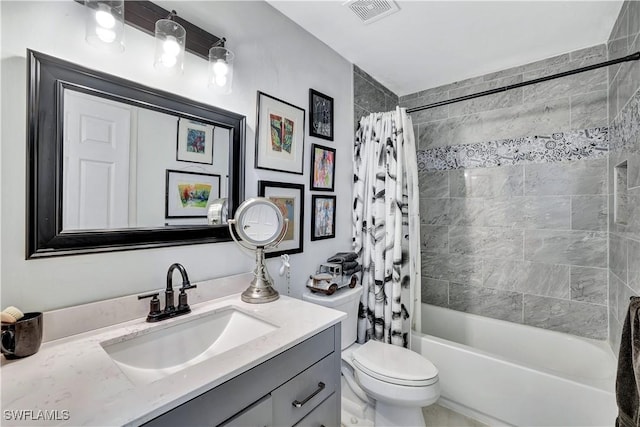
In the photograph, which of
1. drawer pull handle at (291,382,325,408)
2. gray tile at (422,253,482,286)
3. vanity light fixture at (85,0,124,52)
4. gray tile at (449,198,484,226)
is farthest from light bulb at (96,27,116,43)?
gray tile at (422,253,482,286)

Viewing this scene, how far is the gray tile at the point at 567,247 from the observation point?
1.96 meters

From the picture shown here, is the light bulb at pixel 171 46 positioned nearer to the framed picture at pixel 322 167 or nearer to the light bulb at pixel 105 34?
the light bulb at pixel 105 34

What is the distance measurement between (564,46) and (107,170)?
9.57ft

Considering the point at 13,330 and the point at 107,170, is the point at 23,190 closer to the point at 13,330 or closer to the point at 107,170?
the point at 107,170

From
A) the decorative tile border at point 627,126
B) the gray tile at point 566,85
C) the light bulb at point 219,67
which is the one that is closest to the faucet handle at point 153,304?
the light bulb at point 219,67

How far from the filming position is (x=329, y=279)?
1720 mm

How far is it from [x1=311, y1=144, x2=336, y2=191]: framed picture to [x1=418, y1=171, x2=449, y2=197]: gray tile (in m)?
1.13

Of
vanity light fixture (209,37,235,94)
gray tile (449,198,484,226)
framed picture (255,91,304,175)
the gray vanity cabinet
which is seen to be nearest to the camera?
the gray vanity cabinet

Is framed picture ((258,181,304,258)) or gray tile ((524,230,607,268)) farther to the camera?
gray tile ((524,230,607,268))

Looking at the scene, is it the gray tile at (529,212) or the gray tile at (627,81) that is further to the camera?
the gray tile at (529,212)

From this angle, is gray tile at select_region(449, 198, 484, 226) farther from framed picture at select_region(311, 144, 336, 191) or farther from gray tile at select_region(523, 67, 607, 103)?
framed picture at select_region(311, 144, 336, 191)

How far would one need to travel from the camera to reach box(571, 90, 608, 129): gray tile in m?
1.96

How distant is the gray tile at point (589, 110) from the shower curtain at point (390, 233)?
120cm

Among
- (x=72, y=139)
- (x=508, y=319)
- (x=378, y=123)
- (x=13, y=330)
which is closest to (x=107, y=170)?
(x=72, y=139)
